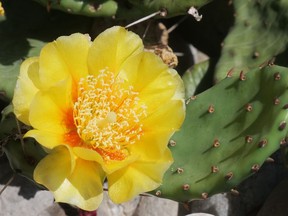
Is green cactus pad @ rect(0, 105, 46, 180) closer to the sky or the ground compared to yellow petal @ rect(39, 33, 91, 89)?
closer to the ground

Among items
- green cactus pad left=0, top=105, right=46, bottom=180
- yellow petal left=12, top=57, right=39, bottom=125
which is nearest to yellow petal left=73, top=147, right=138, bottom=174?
yellow petal left=12, top=57, right=39, bottom=125

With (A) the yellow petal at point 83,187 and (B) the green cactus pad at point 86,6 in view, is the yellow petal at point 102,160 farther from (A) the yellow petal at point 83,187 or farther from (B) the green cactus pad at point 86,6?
(B) the green cactus pad at point 86,6

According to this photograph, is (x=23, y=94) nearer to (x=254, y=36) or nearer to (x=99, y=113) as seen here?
(x=99, y=113)

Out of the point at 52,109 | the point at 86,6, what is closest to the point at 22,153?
the point at 52,109

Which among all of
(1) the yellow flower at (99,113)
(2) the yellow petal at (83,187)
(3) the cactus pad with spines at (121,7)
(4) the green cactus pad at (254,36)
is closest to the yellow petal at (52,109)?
(1) the yellow flower at (99,113)

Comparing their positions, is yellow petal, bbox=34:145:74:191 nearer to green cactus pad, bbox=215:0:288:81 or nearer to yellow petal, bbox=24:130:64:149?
yellow petal, bbox=24:130:64:149
